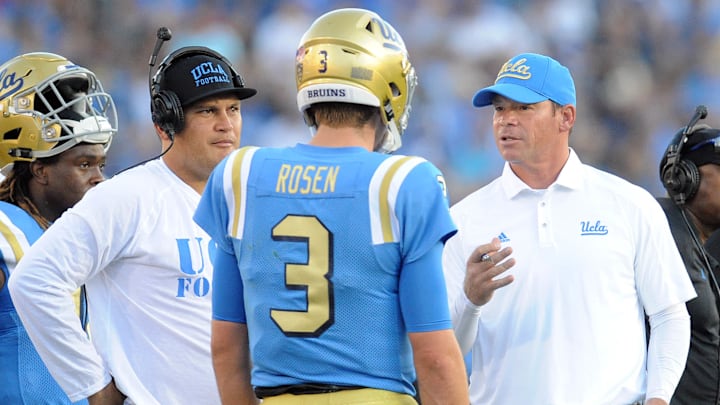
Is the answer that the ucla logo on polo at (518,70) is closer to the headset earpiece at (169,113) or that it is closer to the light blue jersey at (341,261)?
the headset earpiece at (169,113)

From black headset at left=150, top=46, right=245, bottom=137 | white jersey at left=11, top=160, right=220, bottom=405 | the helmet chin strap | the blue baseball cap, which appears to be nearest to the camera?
the helmet chin strap

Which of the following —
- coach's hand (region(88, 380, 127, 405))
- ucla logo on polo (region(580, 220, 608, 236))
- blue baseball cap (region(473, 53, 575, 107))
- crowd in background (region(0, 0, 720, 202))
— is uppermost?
crowd in background (region(0, 0, 720, 202))

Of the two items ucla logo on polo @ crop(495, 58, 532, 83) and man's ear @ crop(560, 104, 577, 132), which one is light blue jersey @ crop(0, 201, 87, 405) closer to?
ucla logo on polo @ crop(495, 58, 532, 83)

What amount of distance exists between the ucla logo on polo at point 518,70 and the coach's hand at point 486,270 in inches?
41.4

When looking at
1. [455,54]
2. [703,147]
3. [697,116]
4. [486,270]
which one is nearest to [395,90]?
[486,270]

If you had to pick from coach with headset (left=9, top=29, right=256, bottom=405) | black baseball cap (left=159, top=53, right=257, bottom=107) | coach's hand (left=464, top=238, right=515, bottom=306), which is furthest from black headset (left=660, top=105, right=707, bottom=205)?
coach with headset (left=9, top=29, right=256, bottom=405)

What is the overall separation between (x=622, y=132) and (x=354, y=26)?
335 inches

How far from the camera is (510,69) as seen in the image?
516 centimetres

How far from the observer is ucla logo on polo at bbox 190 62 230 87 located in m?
4.66

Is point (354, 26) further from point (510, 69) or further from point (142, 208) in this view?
point (510, 69)

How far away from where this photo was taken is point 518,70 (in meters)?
5.12

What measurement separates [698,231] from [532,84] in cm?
155

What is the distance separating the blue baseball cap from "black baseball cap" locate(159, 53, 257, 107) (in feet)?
3.75

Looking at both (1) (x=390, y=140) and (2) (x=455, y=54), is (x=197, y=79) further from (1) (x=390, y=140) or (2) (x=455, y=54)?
(2) (x=455, y=54)
